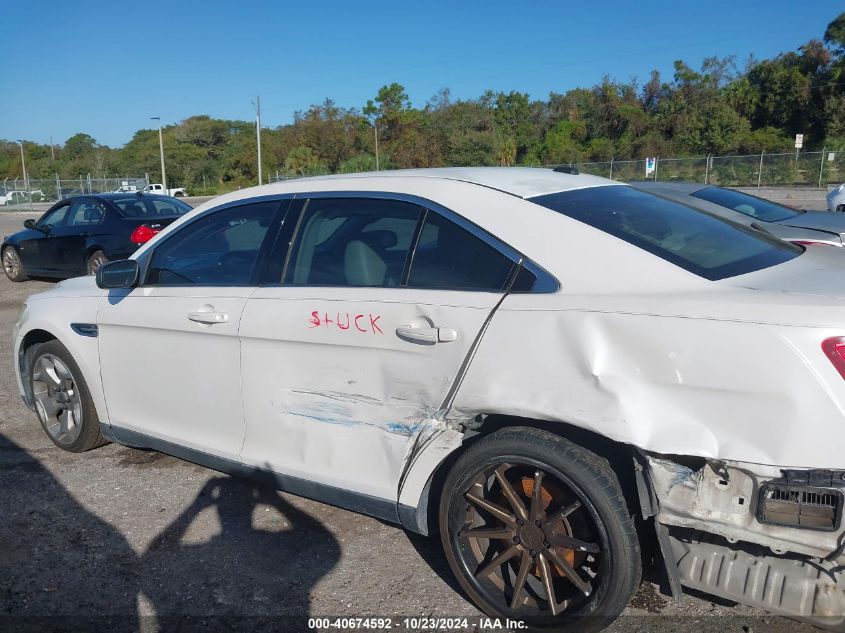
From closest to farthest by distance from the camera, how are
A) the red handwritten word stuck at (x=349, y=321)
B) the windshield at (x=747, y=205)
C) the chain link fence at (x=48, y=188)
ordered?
1. the red handwritten word stuck at (x=349, y=321)
2. the windshield at (x=747, y=205)
3. the chain link fence at (x=48, y=188)

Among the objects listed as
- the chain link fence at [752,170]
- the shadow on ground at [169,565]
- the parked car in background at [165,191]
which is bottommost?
the shadow on ground at [169,565]

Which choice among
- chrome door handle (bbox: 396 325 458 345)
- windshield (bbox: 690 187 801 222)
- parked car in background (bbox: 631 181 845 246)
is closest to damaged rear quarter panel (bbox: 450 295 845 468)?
chrome door handle (bbox: 396 325 458 345)

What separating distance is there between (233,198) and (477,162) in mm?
46151

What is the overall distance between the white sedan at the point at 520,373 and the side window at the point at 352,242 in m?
0.01

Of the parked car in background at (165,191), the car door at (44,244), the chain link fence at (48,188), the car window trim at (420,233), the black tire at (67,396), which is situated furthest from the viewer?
the parked car in background at (165,191)

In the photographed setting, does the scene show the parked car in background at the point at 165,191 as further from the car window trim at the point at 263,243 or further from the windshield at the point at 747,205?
the car window trim at the point at 263,243

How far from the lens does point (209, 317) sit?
3.49 m

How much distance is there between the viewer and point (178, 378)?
371cm

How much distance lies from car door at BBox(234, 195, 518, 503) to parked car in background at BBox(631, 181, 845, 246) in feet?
15.1

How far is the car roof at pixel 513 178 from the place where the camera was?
311 cm

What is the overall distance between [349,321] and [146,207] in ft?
32.1

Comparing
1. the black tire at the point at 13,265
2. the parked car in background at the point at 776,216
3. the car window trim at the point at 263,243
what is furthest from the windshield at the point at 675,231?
the black tire at the point at 13,265

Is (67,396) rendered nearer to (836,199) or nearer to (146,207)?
(146,207)

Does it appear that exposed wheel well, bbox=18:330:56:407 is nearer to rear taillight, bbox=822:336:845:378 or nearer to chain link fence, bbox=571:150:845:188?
rear taillight, bbox=822:336:845:378
